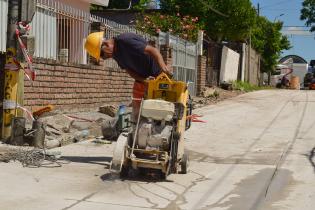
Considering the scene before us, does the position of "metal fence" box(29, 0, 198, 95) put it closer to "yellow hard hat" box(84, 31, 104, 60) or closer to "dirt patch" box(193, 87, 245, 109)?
"dirt patch" box(193, 87, 245, 109)

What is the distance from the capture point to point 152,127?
22.7ft

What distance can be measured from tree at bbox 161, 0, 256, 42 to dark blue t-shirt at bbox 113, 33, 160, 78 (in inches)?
778

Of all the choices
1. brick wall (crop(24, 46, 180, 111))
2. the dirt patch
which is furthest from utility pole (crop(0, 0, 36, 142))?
the dirt patch

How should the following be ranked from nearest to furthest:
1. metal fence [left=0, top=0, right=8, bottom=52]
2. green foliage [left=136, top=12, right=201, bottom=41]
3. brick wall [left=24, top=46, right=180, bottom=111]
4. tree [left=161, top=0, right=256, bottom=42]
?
brick wall [left=24, top=46, right=180, bottom=111] → metal fence [left=0, top=0, right=8, bottom=52] → green foliage [left=136, top=12, right=201, bottom=41] → tree [left=161, top=0, right=256, bottom=42]

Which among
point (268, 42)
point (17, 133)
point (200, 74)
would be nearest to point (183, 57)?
point (200, 74)

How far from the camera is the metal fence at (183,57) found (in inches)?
751

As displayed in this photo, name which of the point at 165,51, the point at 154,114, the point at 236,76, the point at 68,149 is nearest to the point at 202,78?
the point at 165,51

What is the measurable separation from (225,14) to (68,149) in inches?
799

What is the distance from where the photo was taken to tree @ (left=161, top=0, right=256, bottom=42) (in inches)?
1087

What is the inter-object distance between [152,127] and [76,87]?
6.58 m

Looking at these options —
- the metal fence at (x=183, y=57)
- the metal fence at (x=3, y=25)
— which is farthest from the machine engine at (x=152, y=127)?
the metal fence at (x=183, y=57)

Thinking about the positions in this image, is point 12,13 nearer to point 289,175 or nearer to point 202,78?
point 289,175

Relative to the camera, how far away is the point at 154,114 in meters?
6.83

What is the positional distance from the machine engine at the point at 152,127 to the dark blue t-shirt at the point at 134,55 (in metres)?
0.96
